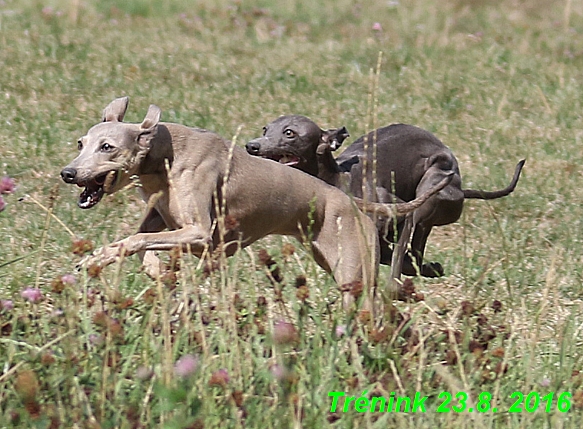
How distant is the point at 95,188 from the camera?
456 centimetres

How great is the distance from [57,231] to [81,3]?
21.6 feet

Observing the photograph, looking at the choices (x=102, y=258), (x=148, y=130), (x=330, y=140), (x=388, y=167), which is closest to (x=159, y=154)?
(x=148, y=130)

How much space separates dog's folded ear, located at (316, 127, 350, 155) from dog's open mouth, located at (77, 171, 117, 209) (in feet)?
5.95

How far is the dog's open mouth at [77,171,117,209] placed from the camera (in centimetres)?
446

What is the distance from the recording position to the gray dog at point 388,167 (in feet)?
19.9

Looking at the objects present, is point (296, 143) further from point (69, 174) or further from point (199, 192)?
point (69, 174)

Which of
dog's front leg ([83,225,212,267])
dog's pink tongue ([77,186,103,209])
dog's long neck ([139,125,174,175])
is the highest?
dog's long neck ([139,125,174,175])

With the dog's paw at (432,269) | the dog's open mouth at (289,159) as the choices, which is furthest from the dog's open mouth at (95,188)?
the dog's paw at (432,269)

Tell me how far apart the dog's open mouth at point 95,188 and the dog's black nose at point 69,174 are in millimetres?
66

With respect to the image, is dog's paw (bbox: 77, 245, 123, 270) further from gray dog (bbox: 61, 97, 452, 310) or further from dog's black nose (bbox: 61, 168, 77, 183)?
dog's black nose (bbox: 61, 168, 77, 183)

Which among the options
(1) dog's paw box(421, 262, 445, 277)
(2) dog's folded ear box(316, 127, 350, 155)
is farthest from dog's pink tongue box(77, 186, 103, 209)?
(1) dog's paw box(421, 262, 445, 277)

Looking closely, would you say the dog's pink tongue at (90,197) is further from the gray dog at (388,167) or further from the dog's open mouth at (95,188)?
the gray dog at (388,167)

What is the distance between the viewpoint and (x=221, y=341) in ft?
12.1

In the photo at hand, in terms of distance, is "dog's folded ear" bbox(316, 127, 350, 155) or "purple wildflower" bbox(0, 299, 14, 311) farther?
"dog's folded ear" bbox(316, 127, 350, 155)
